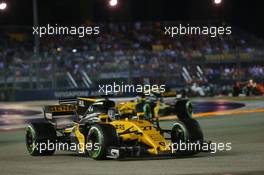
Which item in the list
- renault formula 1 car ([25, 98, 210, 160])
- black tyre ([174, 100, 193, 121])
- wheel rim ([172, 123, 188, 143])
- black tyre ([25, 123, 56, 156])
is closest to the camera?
renault formula 1 car ([25, 98, 210, 160])

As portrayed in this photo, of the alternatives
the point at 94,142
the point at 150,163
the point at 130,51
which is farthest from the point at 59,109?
the point at 130,51

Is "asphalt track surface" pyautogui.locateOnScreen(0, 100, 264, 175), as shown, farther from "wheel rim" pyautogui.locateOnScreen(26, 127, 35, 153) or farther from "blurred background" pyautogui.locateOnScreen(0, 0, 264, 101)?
"blurred background" pyautogui.locateOnScreen(0, 0, 264, 101)

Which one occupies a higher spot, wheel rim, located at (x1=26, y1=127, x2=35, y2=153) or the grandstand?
the grandstand

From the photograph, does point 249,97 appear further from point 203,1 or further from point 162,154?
point 162,154

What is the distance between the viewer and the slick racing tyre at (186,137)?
41.2 feet

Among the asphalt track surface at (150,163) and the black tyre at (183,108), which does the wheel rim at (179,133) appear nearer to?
the asphalt track surface at (150,163)

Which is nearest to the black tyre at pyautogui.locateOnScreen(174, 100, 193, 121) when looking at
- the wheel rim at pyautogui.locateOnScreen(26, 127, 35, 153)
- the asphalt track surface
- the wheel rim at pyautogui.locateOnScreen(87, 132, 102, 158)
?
the asphalt track surface

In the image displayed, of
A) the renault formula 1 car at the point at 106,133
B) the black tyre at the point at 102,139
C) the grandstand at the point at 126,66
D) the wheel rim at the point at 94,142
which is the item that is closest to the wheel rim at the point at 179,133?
the renault formula 1 car at the point at 106,133

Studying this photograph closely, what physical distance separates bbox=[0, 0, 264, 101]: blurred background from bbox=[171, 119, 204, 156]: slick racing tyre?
Answer: 789 inches

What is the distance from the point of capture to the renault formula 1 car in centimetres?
1211

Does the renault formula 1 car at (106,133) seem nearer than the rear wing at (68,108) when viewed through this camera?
Yes

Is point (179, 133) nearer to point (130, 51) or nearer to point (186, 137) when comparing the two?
point (186, 137)

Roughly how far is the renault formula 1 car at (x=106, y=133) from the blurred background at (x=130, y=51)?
18.4 meters

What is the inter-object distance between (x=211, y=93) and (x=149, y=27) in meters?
9.35
